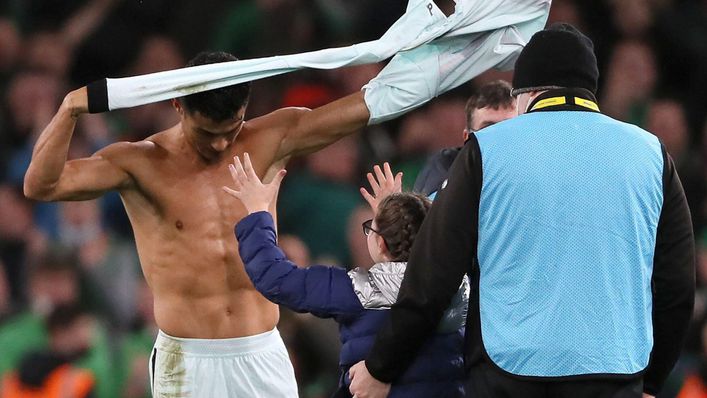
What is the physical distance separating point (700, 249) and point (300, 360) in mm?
2096

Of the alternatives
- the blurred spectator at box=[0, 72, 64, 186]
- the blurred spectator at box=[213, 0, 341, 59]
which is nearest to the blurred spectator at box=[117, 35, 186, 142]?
the blurred spectator at box=[213, 0, 341, 59]

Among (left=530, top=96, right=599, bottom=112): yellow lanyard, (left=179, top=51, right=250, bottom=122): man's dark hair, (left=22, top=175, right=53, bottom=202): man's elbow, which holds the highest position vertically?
(left=179, top=51, right=250, bottom=122): man's dark hair

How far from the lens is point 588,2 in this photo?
22.8ft

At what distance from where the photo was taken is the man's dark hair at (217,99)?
356 cm

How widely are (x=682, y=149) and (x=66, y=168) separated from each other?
3895 mm

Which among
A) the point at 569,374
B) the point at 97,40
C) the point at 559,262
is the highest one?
the point at 97,40

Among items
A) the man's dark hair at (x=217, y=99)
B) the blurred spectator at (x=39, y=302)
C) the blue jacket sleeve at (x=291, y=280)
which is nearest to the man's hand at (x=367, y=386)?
the blue jacket sleeve at (x=291, y=280)

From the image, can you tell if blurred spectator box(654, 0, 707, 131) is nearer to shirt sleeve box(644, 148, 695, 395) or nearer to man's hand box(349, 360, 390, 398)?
shirt sleeve box(644, 148, 695, 395)

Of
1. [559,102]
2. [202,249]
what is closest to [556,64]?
[559,102]

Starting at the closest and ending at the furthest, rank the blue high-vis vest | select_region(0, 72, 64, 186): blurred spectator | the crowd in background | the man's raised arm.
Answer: the blue high-vis vest
the man's raised arm
the crowd in background
select_region(0, 72, 64, 186): blurred spectator

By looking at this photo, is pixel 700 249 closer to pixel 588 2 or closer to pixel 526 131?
pixel 588 2

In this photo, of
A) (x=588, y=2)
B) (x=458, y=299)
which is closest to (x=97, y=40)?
(x=588, y=2)

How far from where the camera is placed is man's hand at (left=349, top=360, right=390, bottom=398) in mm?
3049

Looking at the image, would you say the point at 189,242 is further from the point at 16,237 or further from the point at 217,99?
the point at 16,237
